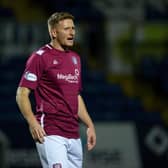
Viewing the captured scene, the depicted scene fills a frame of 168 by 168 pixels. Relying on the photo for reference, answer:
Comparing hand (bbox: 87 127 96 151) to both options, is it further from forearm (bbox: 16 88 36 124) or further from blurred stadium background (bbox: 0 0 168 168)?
blurred stadium background (bbox: 0 0 168 168)

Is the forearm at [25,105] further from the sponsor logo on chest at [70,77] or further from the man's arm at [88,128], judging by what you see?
the man's arm at [88,128]

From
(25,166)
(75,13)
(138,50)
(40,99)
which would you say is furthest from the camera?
(75,13)

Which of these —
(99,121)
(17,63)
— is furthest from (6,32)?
(99,121)

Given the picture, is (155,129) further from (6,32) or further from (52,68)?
(52,68)

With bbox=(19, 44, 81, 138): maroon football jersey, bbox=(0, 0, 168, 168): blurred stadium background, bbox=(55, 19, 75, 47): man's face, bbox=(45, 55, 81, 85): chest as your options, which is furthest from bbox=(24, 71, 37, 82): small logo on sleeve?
bbox=(0, 0, 168, 168): blurred stadium background

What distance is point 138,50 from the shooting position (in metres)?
11.0

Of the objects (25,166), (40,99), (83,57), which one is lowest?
(25,166)

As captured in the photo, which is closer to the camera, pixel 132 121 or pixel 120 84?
pixel 132 121

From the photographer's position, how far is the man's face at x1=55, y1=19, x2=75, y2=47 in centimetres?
467

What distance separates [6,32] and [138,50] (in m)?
2.09

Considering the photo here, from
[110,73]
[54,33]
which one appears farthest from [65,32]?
[110,73]

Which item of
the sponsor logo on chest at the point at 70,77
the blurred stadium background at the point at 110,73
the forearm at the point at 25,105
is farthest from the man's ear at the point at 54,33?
the blurred stadium background at the point at 110,73

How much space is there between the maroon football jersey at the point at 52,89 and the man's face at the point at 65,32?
10 centimetres

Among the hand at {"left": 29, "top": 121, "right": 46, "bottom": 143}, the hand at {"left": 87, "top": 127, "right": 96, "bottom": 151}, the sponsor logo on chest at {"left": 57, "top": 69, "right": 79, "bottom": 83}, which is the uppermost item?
the sponsor logo on chest at {"left": 57, "top": 69, "right": 79, "bottom": 83}
